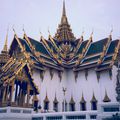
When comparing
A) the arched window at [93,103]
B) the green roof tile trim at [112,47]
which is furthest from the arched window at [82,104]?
the green roof tile trim at [112,47]

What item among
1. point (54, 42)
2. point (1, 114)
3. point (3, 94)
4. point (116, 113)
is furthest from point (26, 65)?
point (54, 42)

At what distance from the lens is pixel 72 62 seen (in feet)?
96.7

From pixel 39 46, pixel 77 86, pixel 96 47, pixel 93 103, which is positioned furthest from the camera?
pixel 96 47

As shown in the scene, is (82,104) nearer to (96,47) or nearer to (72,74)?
(72,74)

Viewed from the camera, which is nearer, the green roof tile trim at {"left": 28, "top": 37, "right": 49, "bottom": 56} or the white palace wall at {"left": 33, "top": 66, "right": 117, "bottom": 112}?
the white palace wall at {"left": 33, "top": 66, "right": 117, "bottom": 112}

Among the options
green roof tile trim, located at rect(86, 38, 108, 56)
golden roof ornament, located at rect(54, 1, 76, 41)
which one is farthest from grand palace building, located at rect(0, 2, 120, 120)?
golden roof ornament, located at rect(54, 1, 76, 41)

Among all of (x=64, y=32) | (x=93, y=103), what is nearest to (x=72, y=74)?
(x=93, y=103)

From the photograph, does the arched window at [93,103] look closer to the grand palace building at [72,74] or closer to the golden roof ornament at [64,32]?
the grand palace building at [72,74]

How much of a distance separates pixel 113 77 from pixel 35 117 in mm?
13988

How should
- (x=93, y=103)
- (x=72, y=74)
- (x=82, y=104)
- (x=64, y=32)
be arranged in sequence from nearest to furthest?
(x=93, y=103) → (x=82, y=104) → (x=72, y=74) → (x=64, y=32)

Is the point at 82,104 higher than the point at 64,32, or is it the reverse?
the point at 64,32

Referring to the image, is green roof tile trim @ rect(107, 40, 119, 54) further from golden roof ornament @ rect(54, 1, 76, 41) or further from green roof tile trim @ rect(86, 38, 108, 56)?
golden roof ornament @ rect(54, 1, 76, 41)

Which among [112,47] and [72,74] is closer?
[112,47]

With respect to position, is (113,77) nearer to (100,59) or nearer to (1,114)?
(100,59)
